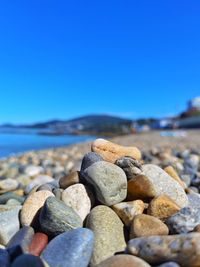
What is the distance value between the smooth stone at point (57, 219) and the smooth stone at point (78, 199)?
16 cm

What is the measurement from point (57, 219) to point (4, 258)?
1.79 feet

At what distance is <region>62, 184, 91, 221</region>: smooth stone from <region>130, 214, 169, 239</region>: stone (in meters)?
0.50

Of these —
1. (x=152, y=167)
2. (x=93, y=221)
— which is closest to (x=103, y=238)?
(x=93, y=221)

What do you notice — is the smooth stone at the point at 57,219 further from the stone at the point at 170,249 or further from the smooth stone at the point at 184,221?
the smooth stone at the point at 184,221

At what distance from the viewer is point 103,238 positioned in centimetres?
306

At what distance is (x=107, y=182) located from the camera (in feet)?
11.5

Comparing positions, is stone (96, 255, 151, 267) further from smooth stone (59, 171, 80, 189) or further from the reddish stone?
smooth stone (59, 171, 80, 189)

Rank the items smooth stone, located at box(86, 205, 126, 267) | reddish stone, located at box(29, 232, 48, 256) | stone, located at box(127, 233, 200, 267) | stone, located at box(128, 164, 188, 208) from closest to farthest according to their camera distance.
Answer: stone, located at box(127, 233, 200, 267), smooth stone, located at box(86, 205, 126, 267), reddish stone, located at box(29, 232, 48, 256), stone, located at box(128, 164, 188, 208)

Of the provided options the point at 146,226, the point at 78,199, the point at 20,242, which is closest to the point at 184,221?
the point at 146,226

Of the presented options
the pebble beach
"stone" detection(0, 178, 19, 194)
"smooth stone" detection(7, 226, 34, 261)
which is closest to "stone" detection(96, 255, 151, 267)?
the pebble beach

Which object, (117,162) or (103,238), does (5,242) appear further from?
(117,162)

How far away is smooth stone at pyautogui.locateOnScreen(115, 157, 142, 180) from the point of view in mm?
Answer: 3779

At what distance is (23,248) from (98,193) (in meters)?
0.86

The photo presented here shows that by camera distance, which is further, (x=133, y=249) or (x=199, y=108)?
(x=199, y=108)
